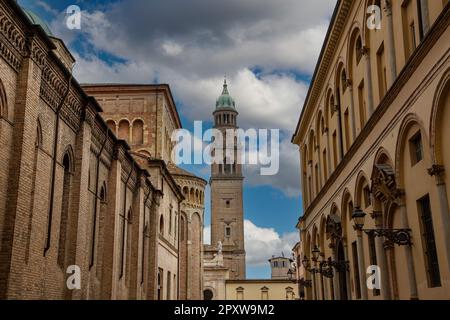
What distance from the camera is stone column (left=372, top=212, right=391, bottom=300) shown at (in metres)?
15.2

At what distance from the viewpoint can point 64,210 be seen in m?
17.3

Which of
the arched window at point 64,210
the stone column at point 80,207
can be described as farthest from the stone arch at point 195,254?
the arched window at point 64,210

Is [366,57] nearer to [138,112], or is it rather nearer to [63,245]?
[63,245]

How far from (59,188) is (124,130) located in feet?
82.6

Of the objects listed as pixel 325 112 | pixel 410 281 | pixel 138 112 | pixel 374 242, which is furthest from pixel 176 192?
pixel 410 281

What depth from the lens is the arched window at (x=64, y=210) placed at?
55.1ft

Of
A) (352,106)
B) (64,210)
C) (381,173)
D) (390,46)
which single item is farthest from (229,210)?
(390,46)

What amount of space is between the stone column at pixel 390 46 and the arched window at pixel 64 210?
33.3ft

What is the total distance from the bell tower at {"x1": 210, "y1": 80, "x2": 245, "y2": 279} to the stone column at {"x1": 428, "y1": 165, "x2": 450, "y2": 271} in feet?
236

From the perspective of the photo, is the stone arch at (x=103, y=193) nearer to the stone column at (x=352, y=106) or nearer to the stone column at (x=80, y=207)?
the stone column at (x=80, y=207)

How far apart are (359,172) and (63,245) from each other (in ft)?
31.4

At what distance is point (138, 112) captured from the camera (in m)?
41.9

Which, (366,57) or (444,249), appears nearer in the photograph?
(444,249)

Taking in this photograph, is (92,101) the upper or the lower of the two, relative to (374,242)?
upper
